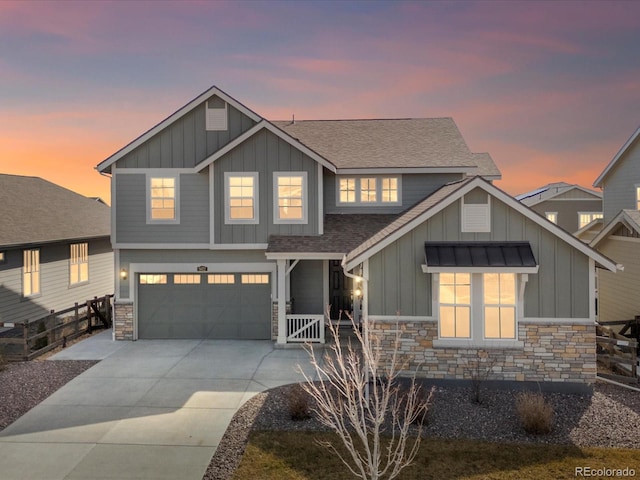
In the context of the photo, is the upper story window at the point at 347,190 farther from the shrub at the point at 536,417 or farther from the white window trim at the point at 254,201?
the shrub at the point at 536,417

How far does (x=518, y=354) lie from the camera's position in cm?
949

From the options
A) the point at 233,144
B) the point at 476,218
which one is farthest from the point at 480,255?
the point at 233,144

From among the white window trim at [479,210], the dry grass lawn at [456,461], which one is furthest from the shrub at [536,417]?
the white window trim at [479,210]

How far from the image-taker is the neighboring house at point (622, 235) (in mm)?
14430

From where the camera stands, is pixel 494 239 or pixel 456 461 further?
pixel 494 239

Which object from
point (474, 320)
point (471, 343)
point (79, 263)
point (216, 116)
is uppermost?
point (216, 116)

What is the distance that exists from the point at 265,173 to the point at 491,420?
9484 millimetres

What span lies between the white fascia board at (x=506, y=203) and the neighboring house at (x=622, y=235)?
653 cm

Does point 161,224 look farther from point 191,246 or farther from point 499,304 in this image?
point 499,304

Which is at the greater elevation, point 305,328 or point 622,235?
point 622,235

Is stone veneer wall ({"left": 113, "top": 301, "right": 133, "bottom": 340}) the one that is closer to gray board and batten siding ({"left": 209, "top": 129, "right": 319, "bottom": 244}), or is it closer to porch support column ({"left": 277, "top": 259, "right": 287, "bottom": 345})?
gray board and batten siding ({"left": 209, "top": 129, "right": 319, "bottom": 244})

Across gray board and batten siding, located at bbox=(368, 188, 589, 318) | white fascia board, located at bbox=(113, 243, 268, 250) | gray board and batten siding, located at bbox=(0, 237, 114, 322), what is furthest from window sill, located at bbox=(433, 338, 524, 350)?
gray board and batten siding, located at bbox=(0, 237, 114, 322)

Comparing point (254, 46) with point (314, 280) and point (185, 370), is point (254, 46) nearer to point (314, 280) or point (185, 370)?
point (314, 280)
